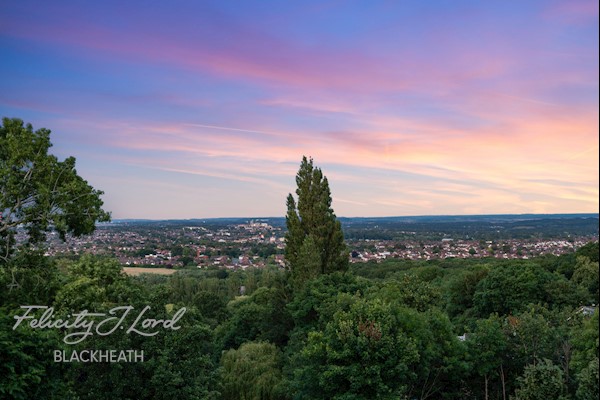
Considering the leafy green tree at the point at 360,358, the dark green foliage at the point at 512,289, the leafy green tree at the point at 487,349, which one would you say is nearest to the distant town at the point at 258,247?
the dark green foliage at the point at 512,289

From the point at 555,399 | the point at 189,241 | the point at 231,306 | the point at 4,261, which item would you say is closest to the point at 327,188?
the point at 555,399

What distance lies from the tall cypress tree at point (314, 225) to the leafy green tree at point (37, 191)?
1577 centimetres

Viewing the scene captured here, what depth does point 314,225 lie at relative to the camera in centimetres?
2891

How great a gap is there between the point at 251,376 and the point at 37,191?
12.6 m

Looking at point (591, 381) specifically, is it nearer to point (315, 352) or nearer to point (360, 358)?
point (360, 358)

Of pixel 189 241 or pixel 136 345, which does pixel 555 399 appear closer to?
pixel 136 345

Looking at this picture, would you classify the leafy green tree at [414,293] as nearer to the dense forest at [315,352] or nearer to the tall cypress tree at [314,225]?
the dense forest at [315,352]

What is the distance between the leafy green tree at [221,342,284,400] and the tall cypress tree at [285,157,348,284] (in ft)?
18.3

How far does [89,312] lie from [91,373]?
206 centimetres

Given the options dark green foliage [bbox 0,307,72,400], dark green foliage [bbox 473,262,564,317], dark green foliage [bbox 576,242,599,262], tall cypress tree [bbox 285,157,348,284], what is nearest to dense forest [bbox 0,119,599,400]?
dark green foliage [bbox 0,307,72,400]

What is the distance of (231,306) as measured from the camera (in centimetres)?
5134

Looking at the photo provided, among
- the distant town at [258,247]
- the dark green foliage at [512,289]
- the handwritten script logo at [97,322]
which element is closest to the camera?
the handwritten script logo at [97,322]

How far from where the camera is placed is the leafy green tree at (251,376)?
64.1 feet

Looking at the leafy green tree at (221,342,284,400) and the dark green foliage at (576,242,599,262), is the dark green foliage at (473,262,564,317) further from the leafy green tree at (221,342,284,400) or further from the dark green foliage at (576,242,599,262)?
the leafy green tree at (221,342,284,400)
